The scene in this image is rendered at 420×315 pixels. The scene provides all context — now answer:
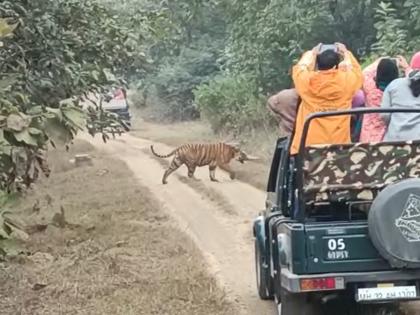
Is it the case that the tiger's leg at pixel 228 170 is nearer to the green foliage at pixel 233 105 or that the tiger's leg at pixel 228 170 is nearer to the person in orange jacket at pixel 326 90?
the green foliage at pixel 233 105

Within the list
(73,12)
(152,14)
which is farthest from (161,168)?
(73,12)

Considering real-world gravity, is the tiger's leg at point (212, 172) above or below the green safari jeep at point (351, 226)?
below

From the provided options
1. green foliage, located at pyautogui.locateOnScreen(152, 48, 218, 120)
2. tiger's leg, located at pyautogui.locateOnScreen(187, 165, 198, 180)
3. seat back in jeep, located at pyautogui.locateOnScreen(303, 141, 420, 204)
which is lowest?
green foliage, located at pyautogui.locateOnScreen(152, 48, 218, 120)

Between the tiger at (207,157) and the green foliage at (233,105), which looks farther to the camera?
the green foliage at (233,105)

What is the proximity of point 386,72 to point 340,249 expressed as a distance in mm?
1668

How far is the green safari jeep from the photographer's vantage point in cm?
643

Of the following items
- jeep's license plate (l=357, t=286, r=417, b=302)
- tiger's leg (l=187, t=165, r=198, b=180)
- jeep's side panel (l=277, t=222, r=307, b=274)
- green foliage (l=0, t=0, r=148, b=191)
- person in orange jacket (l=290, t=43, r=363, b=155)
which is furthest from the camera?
tiger's leg (l=187, t=165, r=198, b=180)

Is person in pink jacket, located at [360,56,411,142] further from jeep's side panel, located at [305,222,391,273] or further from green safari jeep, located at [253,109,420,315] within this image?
jeep's side panel, located at [305,222,391,273]

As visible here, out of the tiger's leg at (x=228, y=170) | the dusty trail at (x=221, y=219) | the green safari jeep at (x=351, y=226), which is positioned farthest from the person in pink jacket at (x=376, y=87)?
the tiger's leg at (x=228, y=170)

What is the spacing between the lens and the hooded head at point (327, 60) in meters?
7.30

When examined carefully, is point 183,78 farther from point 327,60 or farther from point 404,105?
point 404,105

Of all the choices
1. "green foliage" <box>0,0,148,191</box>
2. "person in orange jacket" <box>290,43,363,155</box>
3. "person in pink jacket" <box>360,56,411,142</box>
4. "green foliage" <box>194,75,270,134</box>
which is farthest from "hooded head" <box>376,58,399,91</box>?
"green foliage" <box>194,75,270,134</box>

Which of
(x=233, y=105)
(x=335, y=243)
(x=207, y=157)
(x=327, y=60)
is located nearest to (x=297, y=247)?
(x=335, y=243)

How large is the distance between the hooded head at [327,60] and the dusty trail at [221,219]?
2275 millimetres
